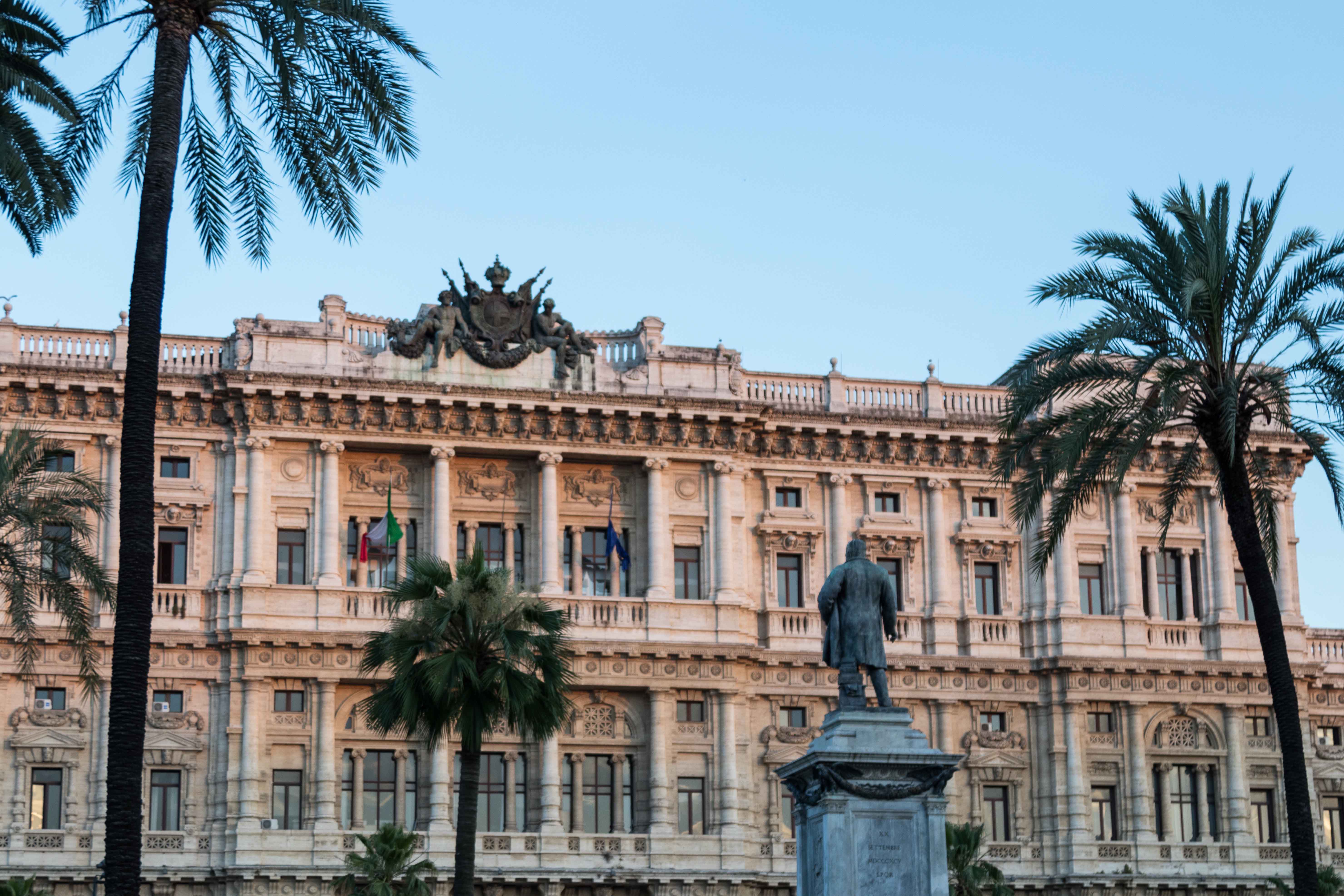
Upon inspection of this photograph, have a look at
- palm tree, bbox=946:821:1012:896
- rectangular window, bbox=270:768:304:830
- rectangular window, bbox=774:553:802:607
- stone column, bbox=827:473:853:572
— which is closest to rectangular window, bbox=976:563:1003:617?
stone column, bbox=827:473:853:572

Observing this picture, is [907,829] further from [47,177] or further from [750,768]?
[750,768]

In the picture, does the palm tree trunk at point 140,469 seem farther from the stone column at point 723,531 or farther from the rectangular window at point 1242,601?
the rectangular window at point 1242,601

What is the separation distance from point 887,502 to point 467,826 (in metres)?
21.9

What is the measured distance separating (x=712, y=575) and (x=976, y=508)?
8785mm

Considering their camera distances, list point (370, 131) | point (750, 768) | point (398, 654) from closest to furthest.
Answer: point (370, 131)
point (398, 654)
point (750, 768)

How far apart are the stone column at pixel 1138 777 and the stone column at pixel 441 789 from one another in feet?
62.9

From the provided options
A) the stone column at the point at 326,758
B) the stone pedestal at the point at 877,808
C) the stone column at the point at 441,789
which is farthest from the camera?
the stone column at the point at 441,789

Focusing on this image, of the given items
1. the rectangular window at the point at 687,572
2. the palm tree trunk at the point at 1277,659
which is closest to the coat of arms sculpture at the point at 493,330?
the rectangular window at the point at 687,572

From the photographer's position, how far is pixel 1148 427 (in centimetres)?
3556

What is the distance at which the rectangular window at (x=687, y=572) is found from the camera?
56656mm

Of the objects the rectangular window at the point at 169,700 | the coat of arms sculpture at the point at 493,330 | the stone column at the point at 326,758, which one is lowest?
the stone column at the point at 326,758

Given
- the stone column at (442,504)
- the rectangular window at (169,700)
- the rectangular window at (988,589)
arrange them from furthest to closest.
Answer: the rectangular window at (988,589), the stone column at (442,504), the rectangular window at (169,700)

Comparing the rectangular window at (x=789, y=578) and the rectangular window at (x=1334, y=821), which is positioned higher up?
the rectangular window at (x=789, y=578)

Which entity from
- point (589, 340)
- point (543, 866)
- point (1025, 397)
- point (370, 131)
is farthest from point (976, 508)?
point (370, 131)
